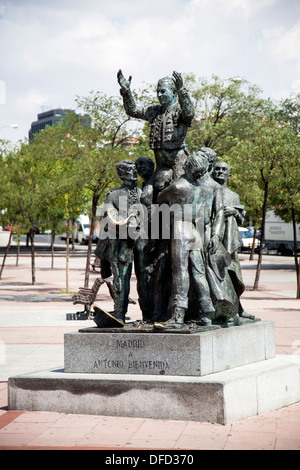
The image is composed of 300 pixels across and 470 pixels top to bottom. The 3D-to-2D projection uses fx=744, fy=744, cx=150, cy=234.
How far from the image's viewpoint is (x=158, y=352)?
7.22 m

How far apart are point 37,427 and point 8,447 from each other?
0.72 m

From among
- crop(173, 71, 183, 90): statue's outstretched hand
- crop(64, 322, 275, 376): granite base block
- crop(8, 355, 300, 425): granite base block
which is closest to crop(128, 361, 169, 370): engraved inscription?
crop(64, 322, 275, 376): granite base block

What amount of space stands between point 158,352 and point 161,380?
372 millimetres

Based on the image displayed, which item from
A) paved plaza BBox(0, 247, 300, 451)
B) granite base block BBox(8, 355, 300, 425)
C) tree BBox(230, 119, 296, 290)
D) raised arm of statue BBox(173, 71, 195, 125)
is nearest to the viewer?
paved plaza BBox(0, 247, 300, 451)

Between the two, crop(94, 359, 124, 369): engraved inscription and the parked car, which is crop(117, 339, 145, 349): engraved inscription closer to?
crop(94, 359, 124, 369): engraved inscription

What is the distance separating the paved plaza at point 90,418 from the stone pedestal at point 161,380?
0.10 meters

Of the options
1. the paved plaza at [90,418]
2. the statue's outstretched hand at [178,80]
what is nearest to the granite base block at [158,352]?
the paved plaza at [90,418]

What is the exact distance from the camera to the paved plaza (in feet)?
20.1

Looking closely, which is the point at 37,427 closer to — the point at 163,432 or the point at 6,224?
the point at 163,432

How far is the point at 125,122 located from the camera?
69.7ft

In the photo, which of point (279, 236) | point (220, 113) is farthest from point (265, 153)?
point (279, 236)

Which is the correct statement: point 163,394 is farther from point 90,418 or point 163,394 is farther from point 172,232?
point 172,232

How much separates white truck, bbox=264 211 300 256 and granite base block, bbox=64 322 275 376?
3958 cm

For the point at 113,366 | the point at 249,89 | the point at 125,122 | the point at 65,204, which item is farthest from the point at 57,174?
the point at 113,366
